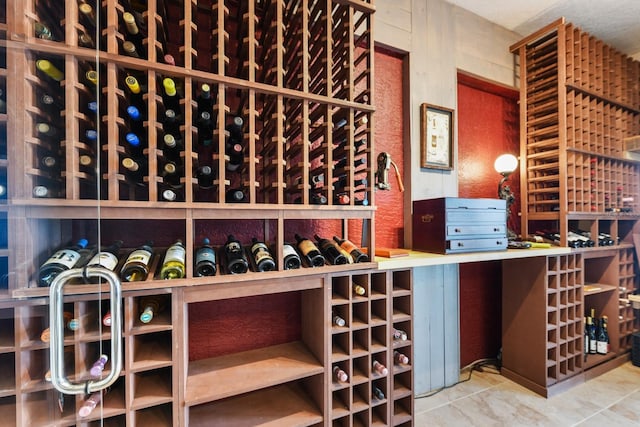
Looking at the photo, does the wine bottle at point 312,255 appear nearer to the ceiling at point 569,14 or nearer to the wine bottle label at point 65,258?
the wine bottle label at point 65,258

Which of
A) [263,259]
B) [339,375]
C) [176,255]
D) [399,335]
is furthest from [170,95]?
[399,335]

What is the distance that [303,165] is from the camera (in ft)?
3.51

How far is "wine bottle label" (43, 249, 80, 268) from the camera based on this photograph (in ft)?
2.59

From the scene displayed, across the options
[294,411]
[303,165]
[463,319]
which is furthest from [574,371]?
[303,165]

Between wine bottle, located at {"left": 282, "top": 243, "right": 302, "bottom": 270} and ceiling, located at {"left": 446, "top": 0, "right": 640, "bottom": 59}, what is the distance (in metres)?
2.10

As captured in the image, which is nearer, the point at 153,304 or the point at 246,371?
the point at 153,304

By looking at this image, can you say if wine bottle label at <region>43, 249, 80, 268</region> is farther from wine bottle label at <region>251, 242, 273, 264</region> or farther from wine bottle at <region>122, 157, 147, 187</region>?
wine bottle label at <region>251, 242, 273, 264</region>

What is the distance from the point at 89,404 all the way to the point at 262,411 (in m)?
0.63

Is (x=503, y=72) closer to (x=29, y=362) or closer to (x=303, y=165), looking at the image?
Result: (x=303, y=165)

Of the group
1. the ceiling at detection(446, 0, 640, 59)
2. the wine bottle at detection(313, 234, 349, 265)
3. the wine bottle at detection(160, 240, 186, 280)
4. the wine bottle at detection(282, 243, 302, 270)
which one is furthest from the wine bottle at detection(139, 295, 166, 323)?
the ceiling at detection(446, 0, 640, 59)

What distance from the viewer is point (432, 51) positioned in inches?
74.2

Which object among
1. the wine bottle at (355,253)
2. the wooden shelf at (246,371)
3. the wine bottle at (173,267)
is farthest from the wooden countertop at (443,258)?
the wine bottle at (173,267)

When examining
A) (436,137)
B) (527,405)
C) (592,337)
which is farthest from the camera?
(592,337)

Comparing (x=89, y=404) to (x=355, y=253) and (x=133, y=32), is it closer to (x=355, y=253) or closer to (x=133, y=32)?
(x=355, y=253)
